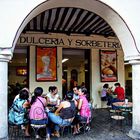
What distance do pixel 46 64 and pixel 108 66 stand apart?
300 cm

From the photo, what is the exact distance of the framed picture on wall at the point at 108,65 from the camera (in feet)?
34.6

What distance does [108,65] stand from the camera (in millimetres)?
10695

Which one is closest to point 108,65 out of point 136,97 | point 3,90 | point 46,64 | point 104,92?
point 104,92

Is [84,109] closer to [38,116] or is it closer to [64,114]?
[64,114]

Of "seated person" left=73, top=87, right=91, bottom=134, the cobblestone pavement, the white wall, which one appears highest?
the white wall

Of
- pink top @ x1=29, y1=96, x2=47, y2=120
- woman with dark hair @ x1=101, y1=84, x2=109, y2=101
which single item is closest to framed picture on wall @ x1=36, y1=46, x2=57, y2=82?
woman with dark hair @ x1=101, y1=84, x2=109, y2=101

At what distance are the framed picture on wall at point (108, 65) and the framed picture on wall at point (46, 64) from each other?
2.25 metres

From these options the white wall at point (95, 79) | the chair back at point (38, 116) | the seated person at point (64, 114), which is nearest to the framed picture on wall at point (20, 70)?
the white wall at point (95, 79)

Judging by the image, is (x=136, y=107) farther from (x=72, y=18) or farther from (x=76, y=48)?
(x=76, y=48)

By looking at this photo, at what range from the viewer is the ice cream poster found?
416 inches

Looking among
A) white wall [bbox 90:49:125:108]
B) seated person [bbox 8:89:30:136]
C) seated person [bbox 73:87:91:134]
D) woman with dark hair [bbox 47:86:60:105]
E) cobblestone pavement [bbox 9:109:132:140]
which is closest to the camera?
seated person [bbox 8:89:30:136]

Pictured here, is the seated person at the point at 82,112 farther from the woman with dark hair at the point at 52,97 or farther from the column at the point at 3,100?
the column at the point at 3,100

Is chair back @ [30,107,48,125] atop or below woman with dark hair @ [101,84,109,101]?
below

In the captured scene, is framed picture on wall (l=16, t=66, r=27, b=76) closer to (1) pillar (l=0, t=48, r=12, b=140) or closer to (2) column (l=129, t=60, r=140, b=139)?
(1) pillar (l=0, t=48, r=12, b=140)
